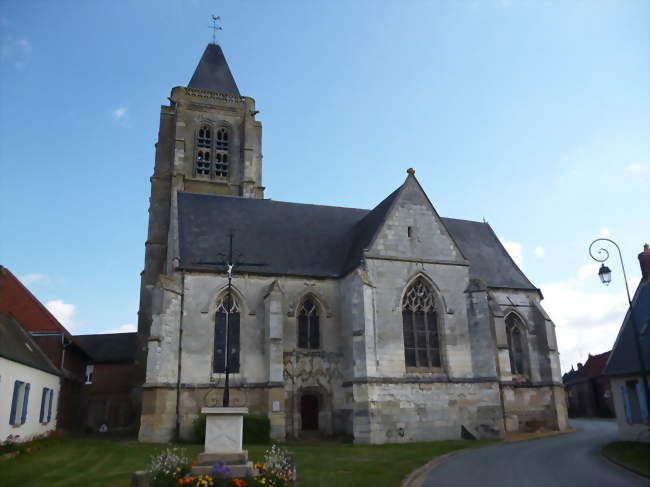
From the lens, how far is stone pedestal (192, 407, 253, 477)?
10930 millimetres

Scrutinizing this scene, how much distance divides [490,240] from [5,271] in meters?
24.9

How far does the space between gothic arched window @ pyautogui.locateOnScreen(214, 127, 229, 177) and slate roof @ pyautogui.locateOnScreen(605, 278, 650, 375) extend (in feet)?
83.9

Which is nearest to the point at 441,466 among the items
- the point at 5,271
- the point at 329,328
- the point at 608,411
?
the point at 329,328

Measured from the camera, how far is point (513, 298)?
27.1 meters

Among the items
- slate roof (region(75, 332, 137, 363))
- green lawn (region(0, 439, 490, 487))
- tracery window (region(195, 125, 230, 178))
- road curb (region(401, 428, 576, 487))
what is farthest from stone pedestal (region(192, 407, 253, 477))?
slate roof (region(75, 332, 137, 363))

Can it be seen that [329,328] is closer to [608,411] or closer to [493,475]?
[493,475]

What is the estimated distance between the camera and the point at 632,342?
19.0 meters

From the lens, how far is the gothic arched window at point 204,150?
35750 mm

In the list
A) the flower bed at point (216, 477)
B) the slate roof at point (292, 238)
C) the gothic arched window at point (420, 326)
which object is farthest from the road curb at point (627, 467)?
the slate roof at point (292, 238)

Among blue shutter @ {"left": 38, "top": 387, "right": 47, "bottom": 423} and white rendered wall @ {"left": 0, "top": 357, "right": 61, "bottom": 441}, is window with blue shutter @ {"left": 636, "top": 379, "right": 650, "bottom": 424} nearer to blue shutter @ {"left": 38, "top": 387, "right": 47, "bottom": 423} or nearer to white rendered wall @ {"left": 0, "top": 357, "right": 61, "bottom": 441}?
white rendered wall @ {"left": 0, "top": 357, "right": 61, "bottom": 441}

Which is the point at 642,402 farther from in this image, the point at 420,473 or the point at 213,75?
the point at 213,75

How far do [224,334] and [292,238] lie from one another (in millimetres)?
6068

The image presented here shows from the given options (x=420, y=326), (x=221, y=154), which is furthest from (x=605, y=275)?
(x=221, y=154)

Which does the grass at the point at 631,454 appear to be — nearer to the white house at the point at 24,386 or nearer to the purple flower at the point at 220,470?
the purple flower at the point at 220,470
